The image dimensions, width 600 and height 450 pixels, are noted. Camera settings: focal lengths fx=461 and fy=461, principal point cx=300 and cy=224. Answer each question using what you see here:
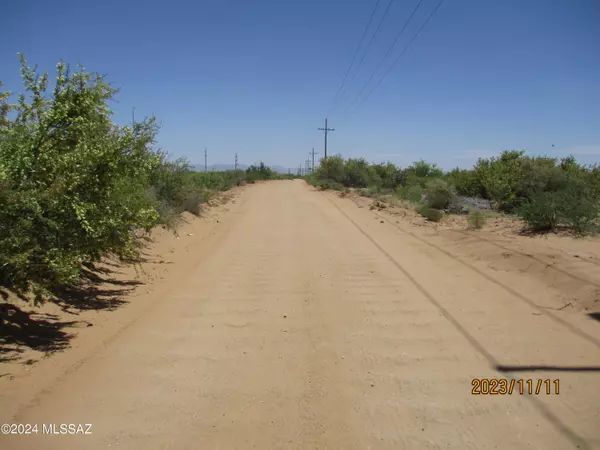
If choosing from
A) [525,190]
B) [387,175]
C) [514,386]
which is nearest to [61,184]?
[514,386]

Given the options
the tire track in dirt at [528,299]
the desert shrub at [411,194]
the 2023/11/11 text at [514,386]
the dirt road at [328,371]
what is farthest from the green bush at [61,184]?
the desert shrub at [411,194]

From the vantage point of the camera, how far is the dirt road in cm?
408

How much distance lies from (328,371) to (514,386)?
199cm

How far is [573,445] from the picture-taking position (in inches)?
153

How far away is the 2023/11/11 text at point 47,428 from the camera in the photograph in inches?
159

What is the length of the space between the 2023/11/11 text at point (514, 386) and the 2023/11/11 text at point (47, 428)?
3.78 m

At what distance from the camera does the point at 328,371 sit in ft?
17.4

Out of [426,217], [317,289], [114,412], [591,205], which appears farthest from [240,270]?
[426,217]

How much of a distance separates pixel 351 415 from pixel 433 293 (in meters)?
4.41

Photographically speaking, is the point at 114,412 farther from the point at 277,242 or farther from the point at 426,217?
the point at 426,217

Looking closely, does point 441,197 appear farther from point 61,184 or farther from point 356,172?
point 356,172

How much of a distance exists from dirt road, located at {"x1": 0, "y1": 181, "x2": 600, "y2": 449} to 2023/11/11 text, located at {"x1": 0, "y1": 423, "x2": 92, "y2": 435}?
0.07m

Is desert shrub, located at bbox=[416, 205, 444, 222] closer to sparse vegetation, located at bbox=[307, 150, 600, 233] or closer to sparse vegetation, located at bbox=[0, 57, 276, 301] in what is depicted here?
sparse vegetation, located at bbox=[307, 150, 600, 233]

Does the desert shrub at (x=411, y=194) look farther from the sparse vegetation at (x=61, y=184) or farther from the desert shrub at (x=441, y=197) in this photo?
the sparse vegetation at (x=61, y=184)
